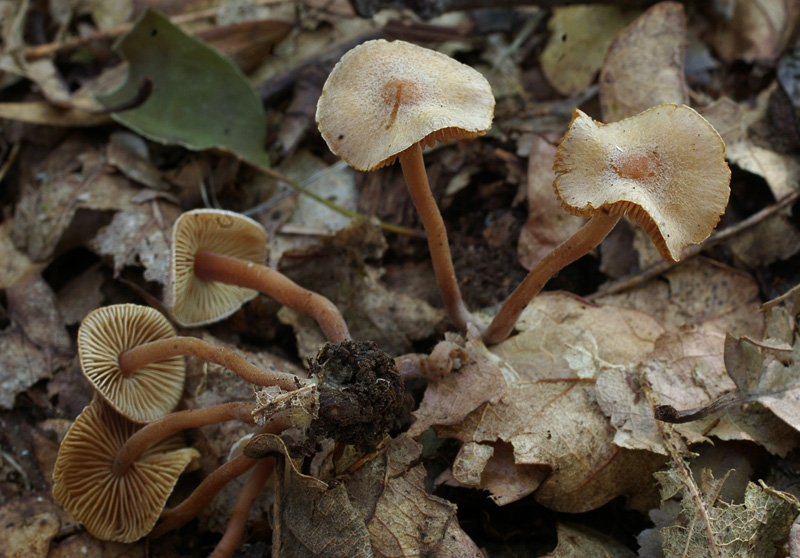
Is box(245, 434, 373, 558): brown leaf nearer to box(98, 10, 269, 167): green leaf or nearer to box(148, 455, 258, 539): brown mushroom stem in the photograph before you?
box(148, 455, 258, 539): brown mushroom stem

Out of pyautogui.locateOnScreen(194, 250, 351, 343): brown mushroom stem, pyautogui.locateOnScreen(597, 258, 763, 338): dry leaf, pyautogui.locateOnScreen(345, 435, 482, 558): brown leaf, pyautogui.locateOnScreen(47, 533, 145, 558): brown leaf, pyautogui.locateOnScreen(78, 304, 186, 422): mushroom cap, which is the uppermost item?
pyautogui.locateOnScreen(597, 258, 763, 338): dry leaf

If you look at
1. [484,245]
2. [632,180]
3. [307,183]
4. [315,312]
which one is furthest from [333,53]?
[632,180]

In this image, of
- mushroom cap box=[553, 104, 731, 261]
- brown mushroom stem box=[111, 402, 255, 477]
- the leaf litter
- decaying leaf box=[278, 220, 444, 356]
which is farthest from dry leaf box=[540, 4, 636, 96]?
brown mushroom stem box=[111, 402, 255, 477]

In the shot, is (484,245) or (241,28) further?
Result: (241,28)

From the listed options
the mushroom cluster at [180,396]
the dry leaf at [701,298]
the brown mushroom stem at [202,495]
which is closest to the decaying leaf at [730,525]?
the dry leaf at [701,298]

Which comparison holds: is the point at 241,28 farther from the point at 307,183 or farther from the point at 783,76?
the point at 783,76

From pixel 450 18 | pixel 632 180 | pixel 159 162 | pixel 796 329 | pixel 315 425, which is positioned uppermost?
pixel 632 180
